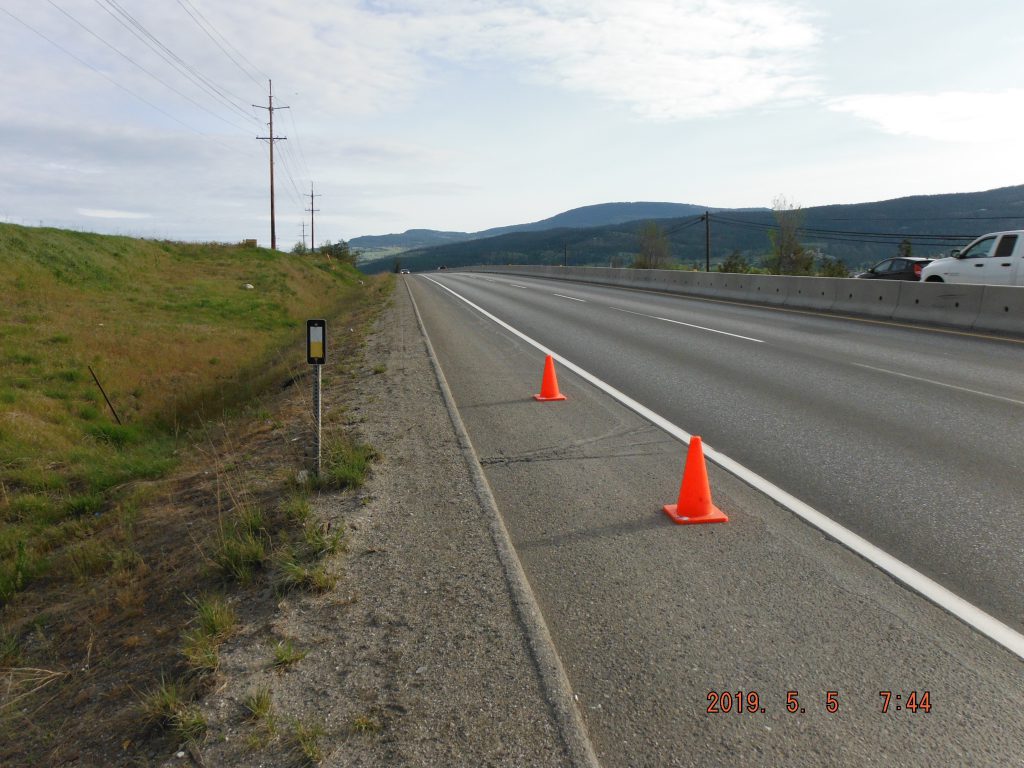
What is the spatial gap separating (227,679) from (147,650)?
3.11 ft

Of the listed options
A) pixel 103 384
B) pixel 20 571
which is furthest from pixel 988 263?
pixel 103 384

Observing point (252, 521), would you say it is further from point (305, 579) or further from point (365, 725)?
point (365, 725)

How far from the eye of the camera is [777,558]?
4.21 m

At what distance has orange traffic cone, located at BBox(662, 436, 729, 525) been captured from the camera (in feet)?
15.9

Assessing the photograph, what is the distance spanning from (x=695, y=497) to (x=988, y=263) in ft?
56.0

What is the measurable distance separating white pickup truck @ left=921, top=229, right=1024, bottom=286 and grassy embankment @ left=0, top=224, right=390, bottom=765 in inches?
657

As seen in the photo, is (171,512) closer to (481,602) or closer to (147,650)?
(147,650)

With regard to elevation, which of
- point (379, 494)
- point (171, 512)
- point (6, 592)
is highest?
point (379, 494)

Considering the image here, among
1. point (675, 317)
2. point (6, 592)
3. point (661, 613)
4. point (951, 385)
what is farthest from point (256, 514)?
point (675, 317)

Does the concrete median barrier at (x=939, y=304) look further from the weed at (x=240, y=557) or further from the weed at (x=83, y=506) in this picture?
the weed at (x=83, y=506)

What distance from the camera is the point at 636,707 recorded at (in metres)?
2.88

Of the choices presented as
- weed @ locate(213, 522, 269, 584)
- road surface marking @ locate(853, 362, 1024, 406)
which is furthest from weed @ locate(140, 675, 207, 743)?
road surface marking @ locate(853, 362, 1024, 406)

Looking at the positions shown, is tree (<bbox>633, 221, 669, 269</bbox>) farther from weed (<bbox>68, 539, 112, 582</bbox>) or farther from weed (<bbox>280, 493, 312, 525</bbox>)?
weed (<bbox>280, 493, 312, 525</bbox>)

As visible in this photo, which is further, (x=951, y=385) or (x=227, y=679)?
(x=951, y=385)
